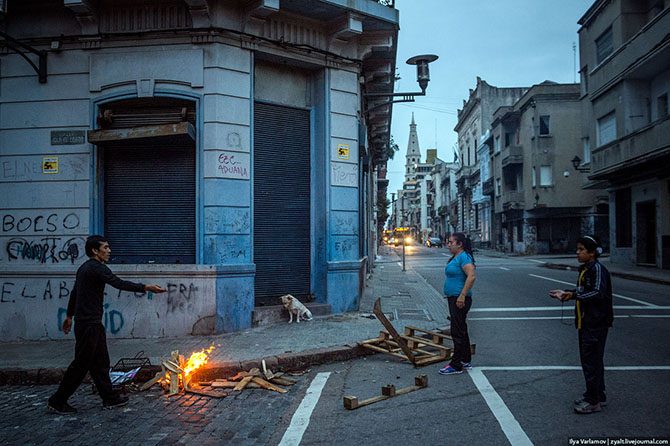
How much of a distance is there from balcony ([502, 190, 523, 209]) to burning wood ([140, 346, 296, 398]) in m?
38.1

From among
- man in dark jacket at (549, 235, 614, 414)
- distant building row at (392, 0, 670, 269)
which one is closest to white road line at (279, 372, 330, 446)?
man in dark jacket at (549, 235, 614, 414)

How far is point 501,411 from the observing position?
16.2 ft

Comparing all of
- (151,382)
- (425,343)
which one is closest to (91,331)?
(151,382)

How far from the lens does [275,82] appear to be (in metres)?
10.3

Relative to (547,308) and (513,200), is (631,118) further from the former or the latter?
(513,200)

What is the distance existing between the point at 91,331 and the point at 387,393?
3.26m

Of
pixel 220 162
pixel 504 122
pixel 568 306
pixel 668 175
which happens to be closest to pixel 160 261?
pixel 220 162

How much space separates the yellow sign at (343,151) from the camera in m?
10.6

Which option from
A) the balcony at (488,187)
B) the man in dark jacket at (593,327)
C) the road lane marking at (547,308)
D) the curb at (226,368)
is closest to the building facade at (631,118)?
the road lane marking at (547,308)

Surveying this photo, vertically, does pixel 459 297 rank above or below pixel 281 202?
below

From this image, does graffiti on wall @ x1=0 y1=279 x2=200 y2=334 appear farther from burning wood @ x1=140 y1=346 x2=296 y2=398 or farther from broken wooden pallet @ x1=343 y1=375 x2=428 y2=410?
broken wooden pallet @ x1=343 y1=375 x2=428 y2=410

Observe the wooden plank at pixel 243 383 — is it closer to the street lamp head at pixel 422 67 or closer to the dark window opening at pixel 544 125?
the street lamp head at pixel 422 67

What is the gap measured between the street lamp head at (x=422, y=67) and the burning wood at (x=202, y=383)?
7.97 meters

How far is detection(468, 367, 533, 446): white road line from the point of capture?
425 centimetres
